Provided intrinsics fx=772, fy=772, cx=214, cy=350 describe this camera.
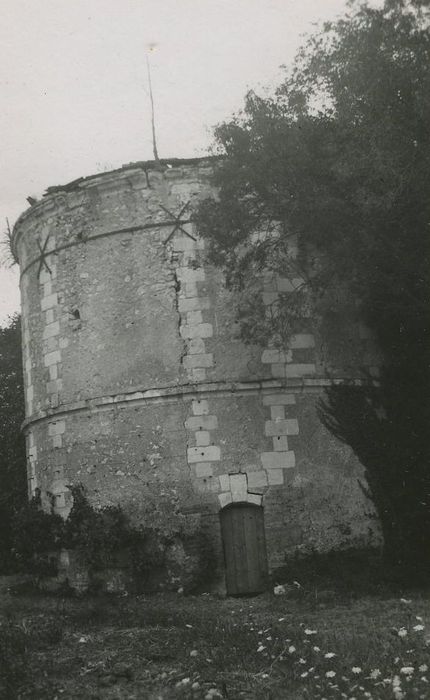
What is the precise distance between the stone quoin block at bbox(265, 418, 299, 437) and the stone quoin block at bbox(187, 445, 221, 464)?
92 cm

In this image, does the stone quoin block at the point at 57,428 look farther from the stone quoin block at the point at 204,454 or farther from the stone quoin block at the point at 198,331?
the stone quoin block at the point at 198,331

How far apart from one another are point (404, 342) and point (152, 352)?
4.49 meters

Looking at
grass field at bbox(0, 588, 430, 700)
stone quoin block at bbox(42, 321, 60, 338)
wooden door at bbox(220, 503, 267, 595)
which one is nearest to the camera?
grass field at bbox(0, 588, 430, 700)

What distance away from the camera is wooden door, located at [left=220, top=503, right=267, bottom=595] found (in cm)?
1284

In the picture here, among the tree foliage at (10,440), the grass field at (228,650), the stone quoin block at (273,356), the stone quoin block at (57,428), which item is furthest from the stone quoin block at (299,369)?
the tree foliage at (10,440)

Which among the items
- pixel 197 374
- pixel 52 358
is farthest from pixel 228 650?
pixel 52 358

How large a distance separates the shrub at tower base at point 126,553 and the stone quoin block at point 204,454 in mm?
1018

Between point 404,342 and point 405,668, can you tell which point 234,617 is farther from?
point 404,342

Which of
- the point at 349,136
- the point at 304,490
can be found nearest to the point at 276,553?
the point at 304,490

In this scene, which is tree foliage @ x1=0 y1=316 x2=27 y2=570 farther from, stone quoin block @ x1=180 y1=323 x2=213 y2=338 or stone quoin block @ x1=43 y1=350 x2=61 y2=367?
stone quoin block @ x1=180 y1=323 x2=213 y2=338

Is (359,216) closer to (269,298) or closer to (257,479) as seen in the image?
(269,298)

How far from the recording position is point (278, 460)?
42.9ft

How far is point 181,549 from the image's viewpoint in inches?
501

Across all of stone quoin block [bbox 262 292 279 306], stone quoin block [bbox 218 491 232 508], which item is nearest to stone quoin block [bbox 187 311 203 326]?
stone quoin block [bbox 262 292 279 306]
